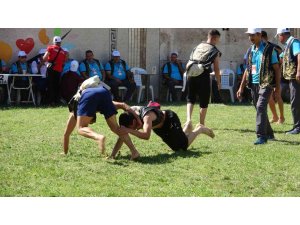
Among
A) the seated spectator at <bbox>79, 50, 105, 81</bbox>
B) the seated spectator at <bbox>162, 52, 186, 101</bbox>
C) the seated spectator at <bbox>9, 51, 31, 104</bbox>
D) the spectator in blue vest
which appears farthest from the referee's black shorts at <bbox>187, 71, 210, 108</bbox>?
the seated spectator at <bbox>162, 52, 186, 101</bbox>

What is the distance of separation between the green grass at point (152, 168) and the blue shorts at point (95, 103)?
2.01 feet

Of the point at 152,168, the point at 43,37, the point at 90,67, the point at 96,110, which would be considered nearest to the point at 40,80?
the point at 90,67

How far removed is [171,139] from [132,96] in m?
10.9

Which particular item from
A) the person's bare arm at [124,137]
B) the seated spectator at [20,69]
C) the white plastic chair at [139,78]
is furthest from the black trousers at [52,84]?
the person's bare arm at [124,137]

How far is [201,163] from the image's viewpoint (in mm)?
7453

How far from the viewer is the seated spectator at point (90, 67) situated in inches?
694

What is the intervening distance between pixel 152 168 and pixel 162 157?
0.80m

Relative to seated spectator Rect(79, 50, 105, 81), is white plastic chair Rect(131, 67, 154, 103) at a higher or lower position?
lower

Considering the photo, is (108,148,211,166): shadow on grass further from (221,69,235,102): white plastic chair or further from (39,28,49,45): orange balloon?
(221,69,235,102): white plastic chair

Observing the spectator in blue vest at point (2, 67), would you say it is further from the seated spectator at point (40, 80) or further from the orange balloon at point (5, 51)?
the seated spectator at point (40, 80)

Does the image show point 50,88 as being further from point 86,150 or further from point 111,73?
point 86,150

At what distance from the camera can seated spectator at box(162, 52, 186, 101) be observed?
19.1m

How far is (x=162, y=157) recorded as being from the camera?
7961mm

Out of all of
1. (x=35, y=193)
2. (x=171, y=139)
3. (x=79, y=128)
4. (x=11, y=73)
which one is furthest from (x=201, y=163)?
(x=11, y=73)
